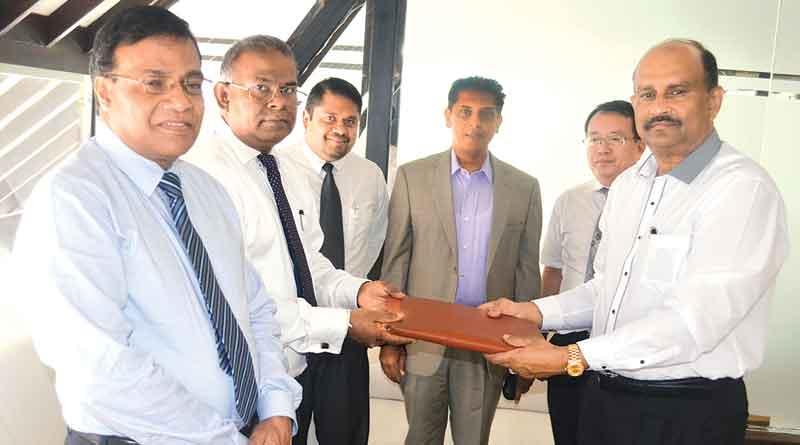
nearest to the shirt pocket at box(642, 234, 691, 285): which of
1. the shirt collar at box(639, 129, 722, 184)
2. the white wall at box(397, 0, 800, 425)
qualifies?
the shirt collar at box(639, 129, 722, 184)

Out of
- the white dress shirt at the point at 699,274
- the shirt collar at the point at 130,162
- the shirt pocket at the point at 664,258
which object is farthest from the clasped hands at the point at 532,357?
the shirt collar at the point at 130,162

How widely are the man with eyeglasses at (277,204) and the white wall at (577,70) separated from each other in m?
2.33

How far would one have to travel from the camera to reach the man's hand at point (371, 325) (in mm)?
2350

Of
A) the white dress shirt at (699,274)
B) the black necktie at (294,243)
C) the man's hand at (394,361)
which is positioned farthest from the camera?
the man's hand at (394,361)

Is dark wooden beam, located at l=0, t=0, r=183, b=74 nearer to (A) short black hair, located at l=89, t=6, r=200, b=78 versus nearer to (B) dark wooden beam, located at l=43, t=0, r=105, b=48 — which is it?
(B) dark wooden beam, located at l=43, t=0, r=105, b=48

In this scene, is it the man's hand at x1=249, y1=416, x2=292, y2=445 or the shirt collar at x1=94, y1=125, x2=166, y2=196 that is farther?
the man's hand at x1=249, y1=416, x2=292, y2=445

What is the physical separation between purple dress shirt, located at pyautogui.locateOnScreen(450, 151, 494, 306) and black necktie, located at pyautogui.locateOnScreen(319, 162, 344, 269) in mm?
545

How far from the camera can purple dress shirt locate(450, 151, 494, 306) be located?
3166 millimetres

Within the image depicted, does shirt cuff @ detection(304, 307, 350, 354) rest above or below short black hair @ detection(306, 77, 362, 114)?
below

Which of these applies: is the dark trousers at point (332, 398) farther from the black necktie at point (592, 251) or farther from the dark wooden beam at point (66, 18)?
the dark wooden beam at point (66, 18)

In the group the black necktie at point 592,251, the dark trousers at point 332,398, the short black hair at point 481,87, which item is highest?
the short black hair at point 481,87

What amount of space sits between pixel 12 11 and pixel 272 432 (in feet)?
14.2

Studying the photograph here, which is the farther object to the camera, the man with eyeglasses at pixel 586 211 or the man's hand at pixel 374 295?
the man with eyeglasses at pixel 586 211

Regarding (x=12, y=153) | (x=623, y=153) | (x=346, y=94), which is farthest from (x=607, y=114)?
(x=12, y=153)
